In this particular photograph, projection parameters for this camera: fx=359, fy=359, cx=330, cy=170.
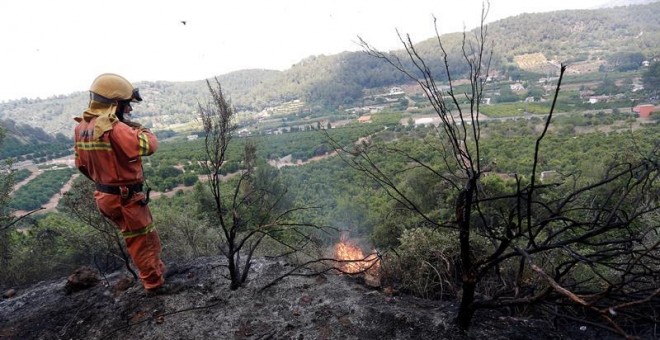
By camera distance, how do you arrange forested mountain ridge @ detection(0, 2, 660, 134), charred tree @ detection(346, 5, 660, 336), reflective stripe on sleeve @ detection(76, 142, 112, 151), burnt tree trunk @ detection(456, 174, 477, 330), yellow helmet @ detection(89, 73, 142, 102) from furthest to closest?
1. forested mountain ridge @ detection(0, 2, 660, 134)
2. yellow helmet @ detection(89, 73, 142, 102)
3. reflective stripe on sleeve @ detection(76, 142, 112, 151)
4. burnt tree trunk @ detection(456, 174, 477, 330)
5. charred tree @ detection(346, 5, 660, 336)

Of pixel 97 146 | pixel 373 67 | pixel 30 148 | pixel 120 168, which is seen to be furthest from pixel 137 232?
pixel 373 67

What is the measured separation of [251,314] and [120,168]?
184 cm

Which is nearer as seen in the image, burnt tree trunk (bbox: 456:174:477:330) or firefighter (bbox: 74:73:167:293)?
burnt tree trunk (bbox: 456:174:477:330)

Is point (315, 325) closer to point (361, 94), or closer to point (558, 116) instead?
point (558, 116)

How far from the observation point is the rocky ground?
303 centimetres

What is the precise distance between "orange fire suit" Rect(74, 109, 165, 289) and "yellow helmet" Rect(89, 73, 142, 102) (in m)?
0.17

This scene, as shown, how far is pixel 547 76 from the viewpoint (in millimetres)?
80438

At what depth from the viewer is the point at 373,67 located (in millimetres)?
104438

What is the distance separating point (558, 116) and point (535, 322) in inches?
2434

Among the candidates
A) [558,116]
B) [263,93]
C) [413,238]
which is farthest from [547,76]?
[413,238]

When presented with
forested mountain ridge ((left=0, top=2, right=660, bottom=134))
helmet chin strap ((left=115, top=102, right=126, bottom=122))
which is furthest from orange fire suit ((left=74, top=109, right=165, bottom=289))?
forested mountain ridge ((left=0, top=2, right=660, bottom=134))

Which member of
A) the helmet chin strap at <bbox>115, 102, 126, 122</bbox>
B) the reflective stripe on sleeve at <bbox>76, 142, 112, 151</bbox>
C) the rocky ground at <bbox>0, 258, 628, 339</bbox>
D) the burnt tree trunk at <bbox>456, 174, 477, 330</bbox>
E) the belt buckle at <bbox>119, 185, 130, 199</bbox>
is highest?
the helmet chin strap at <bbox>115, 102, 126, 122</bbox>

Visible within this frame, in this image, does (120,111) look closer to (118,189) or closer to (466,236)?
(118,189)

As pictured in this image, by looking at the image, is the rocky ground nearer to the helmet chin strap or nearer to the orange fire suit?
the orange fire suit
